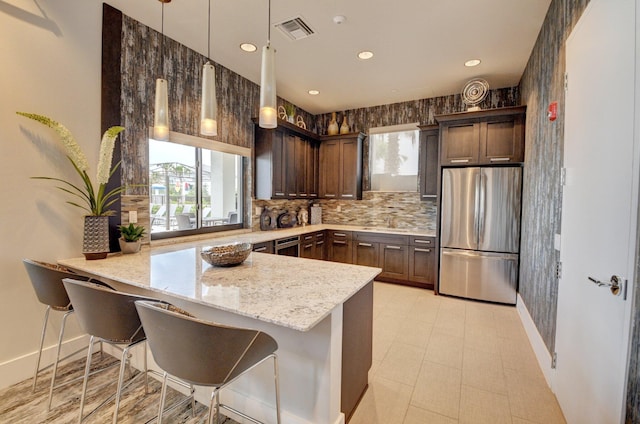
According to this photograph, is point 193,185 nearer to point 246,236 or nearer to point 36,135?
point 246,236

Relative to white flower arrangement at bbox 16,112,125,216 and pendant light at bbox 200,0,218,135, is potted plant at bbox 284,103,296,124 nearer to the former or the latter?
pendant light at bbox 200,0,218,135

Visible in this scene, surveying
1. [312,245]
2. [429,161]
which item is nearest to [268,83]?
[312,245]

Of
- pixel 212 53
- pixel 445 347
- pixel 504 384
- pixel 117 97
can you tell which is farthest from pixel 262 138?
pixel 504 384

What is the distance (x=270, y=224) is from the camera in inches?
172

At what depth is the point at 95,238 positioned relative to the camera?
2.18 meters

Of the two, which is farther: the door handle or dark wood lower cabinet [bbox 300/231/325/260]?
dark wood lower cabinet [bbox 300/231/325/260]

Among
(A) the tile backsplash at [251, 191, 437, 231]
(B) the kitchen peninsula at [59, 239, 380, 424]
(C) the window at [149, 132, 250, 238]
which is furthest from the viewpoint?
(A) the tile backsplash at [251, 191, 437, 231]

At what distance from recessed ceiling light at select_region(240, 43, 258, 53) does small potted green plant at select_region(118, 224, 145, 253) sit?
2.15 metres

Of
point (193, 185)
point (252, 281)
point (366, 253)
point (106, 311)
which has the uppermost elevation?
point (193, 185)

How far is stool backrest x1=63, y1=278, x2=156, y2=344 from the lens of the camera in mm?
1387

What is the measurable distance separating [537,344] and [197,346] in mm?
2812

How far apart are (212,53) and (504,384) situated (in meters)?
4.20

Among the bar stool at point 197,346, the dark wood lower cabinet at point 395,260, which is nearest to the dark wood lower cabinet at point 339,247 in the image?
the dark wood lower cabinet at point 395,260

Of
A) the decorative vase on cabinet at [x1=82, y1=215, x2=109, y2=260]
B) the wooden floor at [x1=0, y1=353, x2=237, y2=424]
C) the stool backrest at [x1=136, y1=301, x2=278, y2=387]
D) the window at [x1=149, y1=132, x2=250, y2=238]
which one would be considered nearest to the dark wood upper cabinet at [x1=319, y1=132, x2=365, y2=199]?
the window at [x1=149, y1=132, x2=250, y2=238]
